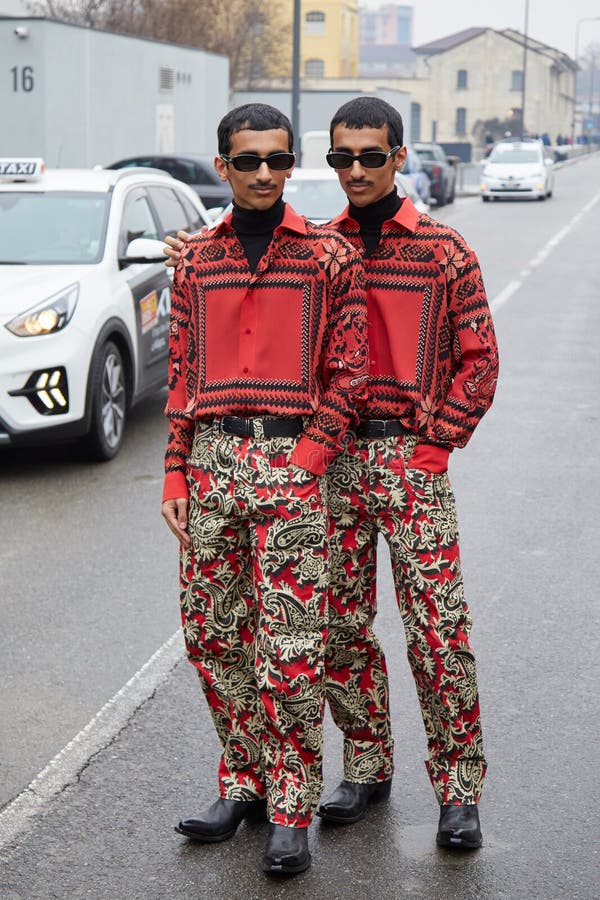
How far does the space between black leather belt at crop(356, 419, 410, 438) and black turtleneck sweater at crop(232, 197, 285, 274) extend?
0.46 meters

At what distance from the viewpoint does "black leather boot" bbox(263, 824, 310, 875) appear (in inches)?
138

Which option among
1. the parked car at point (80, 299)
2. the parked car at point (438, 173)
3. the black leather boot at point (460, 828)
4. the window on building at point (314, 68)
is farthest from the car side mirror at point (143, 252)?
the window on building at point (314, 68)

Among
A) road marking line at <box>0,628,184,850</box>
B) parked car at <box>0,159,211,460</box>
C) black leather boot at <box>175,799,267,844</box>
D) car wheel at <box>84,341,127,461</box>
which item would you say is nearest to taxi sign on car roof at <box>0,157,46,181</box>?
parked car at <box>0,159,211,460</box>

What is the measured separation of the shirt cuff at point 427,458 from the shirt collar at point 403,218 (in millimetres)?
524

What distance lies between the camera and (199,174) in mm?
21062

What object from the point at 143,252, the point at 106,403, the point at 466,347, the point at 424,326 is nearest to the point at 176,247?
the point at 424,326

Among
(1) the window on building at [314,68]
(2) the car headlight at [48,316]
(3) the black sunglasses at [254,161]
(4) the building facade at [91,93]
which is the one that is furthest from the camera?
(1) the window on building at [314,68]

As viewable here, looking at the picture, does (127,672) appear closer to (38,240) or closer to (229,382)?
(229,382)

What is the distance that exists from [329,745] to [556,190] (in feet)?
144

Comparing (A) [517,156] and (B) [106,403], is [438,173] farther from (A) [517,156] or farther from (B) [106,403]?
(B) [106,403]

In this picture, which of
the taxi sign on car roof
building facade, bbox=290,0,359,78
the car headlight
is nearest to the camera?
the car headlight

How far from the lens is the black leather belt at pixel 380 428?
11.7 feet

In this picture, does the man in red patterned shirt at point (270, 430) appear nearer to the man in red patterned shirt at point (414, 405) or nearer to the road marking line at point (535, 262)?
the man in red patterned shirt at point (414, 405)

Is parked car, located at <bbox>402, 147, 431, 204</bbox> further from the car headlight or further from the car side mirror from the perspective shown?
the car headlight
